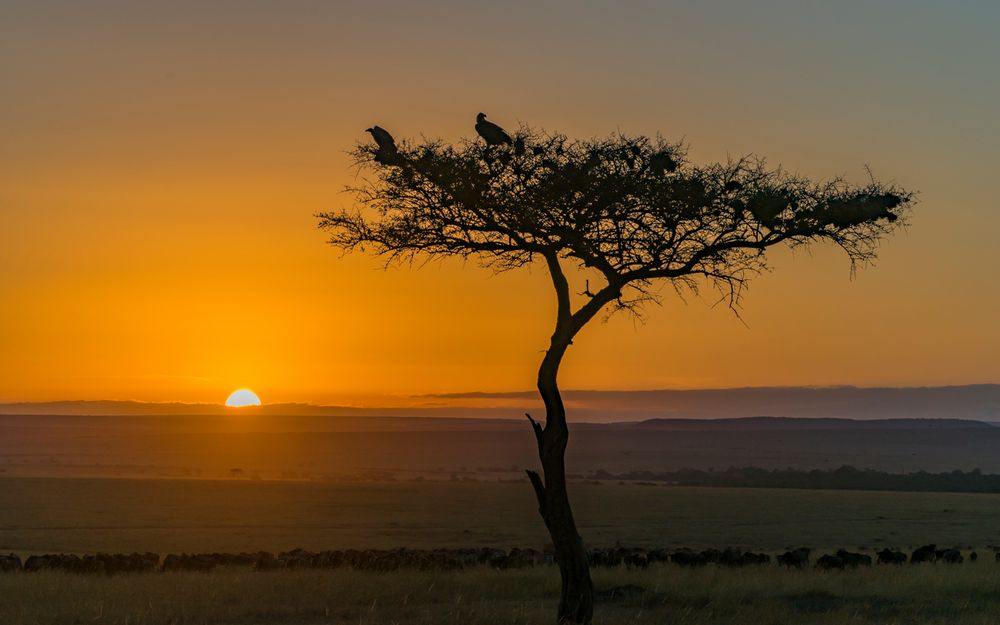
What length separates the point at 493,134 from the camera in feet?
65.9

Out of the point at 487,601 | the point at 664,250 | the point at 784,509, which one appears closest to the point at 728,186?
the point at 664,250

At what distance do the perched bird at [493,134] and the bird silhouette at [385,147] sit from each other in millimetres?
1534

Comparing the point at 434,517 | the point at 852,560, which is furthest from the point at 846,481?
the point at 852,560

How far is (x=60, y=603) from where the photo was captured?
2069cm

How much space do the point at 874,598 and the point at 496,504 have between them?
171 ft

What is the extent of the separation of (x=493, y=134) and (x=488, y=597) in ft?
28.8

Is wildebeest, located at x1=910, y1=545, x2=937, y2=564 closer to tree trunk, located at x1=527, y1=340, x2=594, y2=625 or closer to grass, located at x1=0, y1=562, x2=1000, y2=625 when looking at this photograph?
grass, located at x1=0, y1=562, x2=1000, y2=625

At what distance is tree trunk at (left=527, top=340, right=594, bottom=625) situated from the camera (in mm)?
18812

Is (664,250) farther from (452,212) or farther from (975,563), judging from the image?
(975,563)

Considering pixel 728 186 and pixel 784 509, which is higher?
pixel 728 186

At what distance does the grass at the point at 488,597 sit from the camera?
19.5m

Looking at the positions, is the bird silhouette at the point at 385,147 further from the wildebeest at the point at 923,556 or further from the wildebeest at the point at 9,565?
the wildebeest at the point at 923,556

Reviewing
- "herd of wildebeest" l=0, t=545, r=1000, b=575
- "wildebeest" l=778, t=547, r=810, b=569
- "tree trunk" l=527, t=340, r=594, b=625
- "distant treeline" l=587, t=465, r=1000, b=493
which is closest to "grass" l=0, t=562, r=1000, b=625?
"tree trunk" l=527, t=340, r=594, b=625

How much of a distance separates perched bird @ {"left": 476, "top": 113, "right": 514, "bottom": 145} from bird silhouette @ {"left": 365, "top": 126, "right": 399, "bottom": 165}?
1534mm
